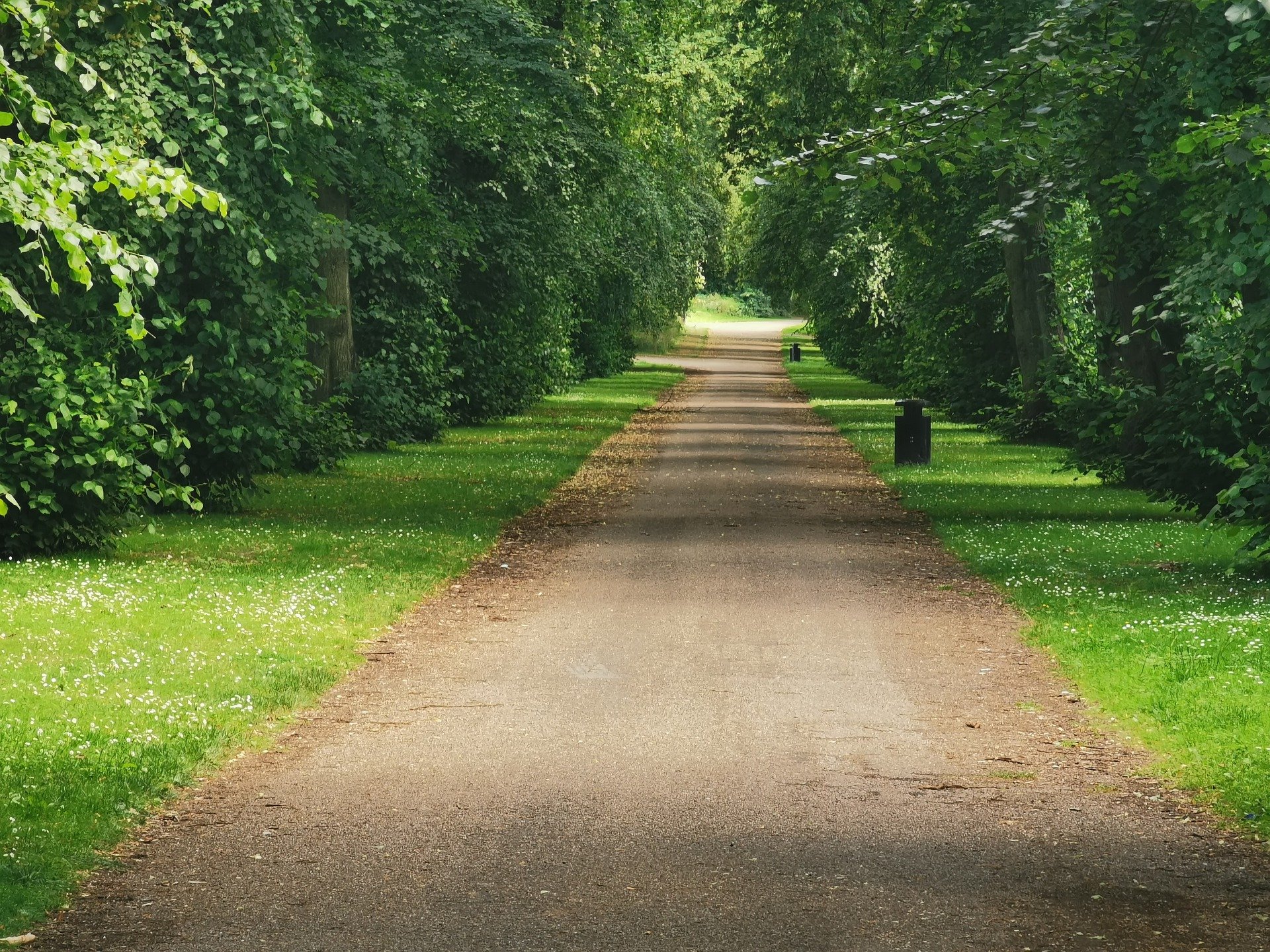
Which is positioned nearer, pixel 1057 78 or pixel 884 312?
pixel 1057 78

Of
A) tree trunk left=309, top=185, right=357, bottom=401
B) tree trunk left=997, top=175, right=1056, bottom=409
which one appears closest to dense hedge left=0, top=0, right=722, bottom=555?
tree trunk left=309, top=185, right=357, bottom=401

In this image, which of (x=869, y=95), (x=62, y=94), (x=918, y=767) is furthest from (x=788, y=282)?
(x=918, y=767)

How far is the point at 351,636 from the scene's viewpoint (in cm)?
1122

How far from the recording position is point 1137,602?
41.4 feet

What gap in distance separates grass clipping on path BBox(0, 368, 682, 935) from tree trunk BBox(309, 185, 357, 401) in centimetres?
516

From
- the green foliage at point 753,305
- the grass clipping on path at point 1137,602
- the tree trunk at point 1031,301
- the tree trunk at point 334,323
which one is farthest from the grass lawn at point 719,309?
the grass clipping on path at point 1137,602

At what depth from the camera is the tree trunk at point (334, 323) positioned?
25422mm

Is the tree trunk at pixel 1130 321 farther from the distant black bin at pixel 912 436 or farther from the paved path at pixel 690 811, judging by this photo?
the paved path at pixel 690 811

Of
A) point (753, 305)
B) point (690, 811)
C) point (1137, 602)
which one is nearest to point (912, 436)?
point (1137, 602)

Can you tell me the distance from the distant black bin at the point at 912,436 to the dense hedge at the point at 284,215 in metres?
7.01

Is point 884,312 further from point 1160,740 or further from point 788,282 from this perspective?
point 1160,740

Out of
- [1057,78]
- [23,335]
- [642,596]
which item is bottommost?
[642,596]

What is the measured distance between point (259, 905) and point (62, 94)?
444 inches

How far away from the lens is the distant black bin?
25969 millimetres
